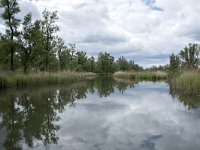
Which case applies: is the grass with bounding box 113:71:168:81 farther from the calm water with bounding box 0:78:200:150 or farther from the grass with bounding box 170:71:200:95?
the calm water with bounding box 0:78:200:150

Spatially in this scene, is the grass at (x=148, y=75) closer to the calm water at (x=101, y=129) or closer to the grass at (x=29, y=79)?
the grass at (x=29, y=79)

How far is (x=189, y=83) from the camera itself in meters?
14.9

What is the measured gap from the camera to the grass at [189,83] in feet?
46.8

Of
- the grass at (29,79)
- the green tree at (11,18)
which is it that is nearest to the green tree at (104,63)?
the grass at (29,79)

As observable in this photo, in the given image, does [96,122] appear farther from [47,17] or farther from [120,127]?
[47,17]

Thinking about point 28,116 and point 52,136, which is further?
point 28,116

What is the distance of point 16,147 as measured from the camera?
5.34 meters

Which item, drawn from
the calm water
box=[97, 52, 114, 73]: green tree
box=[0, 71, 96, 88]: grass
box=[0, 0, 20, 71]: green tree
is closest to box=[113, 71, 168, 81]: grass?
box=[0, 71, 96, 88]: grass

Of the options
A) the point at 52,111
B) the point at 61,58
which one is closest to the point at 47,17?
the point at 61,58

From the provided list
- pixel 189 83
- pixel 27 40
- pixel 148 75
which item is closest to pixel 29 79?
pixel 27 40

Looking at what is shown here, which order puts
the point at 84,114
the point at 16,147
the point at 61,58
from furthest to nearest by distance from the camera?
the point at 61,58
the point at 84,114
the point at 16,147

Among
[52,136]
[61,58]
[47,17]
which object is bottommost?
[52,136]

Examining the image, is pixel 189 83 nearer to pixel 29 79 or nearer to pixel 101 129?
pixel 101 129

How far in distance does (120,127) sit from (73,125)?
4.04ft
